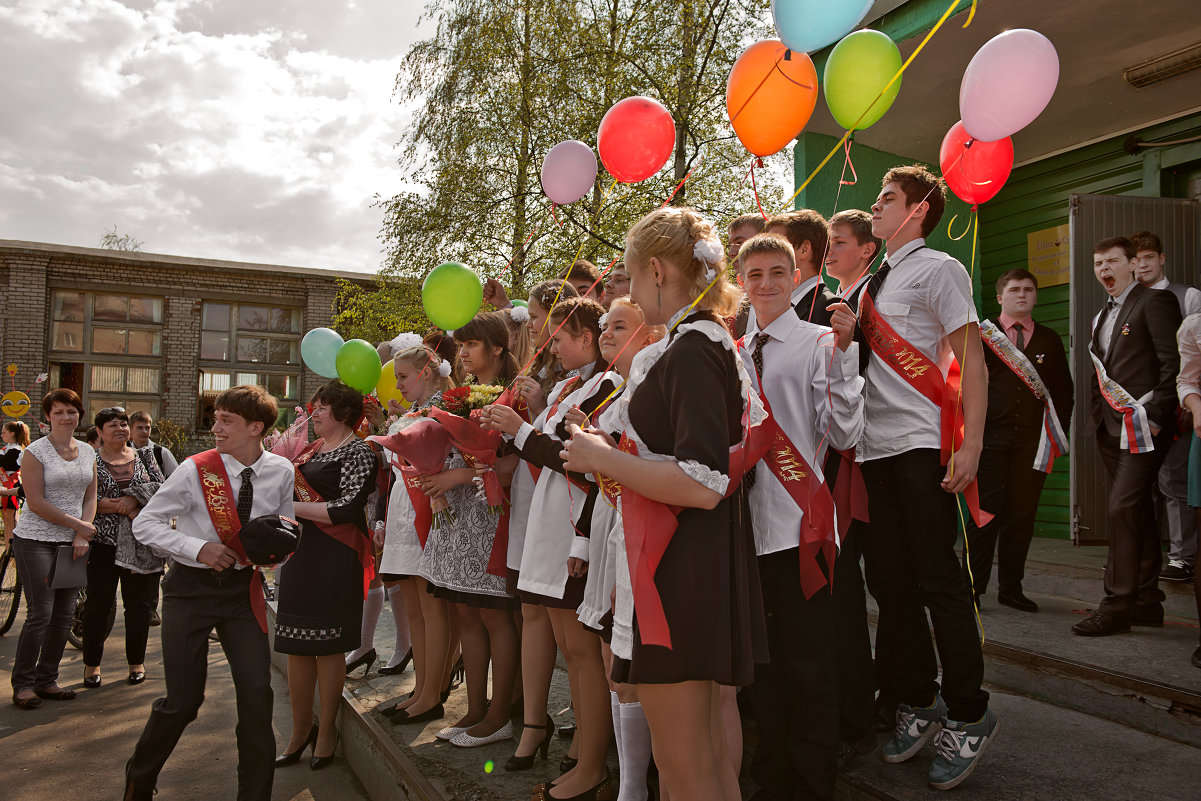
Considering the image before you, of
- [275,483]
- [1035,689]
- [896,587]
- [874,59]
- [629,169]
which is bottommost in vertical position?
[1035,689]

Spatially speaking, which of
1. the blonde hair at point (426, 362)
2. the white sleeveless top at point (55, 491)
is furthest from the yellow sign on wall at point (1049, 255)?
the white sleeveless top at point (55, 491)

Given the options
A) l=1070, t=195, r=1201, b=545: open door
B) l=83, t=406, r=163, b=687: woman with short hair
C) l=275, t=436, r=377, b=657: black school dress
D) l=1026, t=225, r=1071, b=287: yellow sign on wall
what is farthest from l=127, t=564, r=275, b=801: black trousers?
l=1026, t=225, r=1071, b=287: yellow sign on wall

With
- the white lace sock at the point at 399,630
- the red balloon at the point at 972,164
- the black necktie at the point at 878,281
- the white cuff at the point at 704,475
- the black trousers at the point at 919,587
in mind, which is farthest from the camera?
the white lace sock at the point at 399,630

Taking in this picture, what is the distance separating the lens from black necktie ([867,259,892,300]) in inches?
117

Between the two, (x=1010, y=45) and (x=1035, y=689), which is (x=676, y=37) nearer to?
(x=1010, y=45)

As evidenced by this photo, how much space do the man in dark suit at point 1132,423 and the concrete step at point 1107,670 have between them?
19 centimetres

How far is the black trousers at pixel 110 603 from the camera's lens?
5.88 meters

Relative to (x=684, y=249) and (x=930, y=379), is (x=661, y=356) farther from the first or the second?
(x=930, y=379)

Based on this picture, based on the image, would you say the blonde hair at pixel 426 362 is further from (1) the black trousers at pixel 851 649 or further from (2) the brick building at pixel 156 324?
(2) the brick building at pixel 156 324

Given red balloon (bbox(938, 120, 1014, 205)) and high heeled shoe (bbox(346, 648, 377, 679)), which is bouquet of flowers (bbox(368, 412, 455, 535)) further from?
red balloon (bbox(938, 120, 1014, 205))

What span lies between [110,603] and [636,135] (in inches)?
213

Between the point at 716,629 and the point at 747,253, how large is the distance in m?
1.46

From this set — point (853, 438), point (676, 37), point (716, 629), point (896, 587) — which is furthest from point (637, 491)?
point (676, 37)

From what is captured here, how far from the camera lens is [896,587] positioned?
9.16 feet
